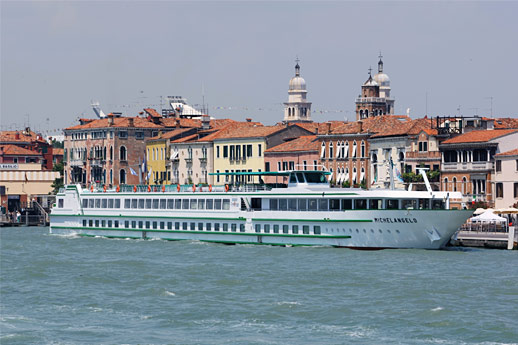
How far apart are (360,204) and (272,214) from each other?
5506mm

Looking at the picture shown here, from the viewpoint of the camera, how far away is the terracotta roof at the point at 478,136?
235 ft

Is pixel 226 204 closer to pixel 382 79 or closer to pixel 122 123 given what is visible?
pixel 122 123

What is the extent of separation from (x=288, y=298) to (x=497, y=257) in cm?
1425

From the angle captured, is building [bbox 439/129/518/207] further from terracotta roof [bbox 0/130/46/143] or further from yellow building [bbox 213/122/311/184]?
terracotta roof [bbox 0/130/46/143]

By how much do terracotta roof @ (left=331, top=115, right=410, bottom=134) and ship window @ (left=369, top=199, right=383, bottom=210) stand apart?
27.6m

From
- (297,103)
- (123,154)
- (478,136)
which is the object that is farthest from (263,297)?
(297,103)

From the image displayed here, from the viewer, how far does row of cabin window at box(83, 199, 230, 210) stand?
2456 inches

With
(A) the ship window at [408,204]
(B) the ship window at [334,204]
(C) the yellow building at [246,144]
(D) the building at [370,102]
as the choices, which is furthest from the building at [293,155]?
(D) the building at [370,102]

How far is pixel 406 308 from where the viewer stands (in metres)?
36.9

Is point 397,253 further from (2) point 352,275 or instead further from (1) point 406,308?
(1) point 406,308

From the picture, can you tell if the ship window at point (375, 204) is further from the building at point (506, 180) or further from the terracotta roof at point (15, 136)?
the terracotta roof at point (15, 136)

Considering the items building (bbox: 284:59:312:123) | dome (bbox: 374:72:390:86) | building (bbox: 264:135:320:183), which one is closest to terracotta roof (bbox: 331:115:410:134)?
building (bbox: 264:135:320:183)

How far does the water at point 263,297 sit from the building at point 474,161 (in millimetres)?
17260

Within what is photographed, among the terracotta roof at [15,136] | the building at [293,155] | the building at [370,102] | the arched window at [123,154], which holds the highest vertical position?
the building at [370,102]
